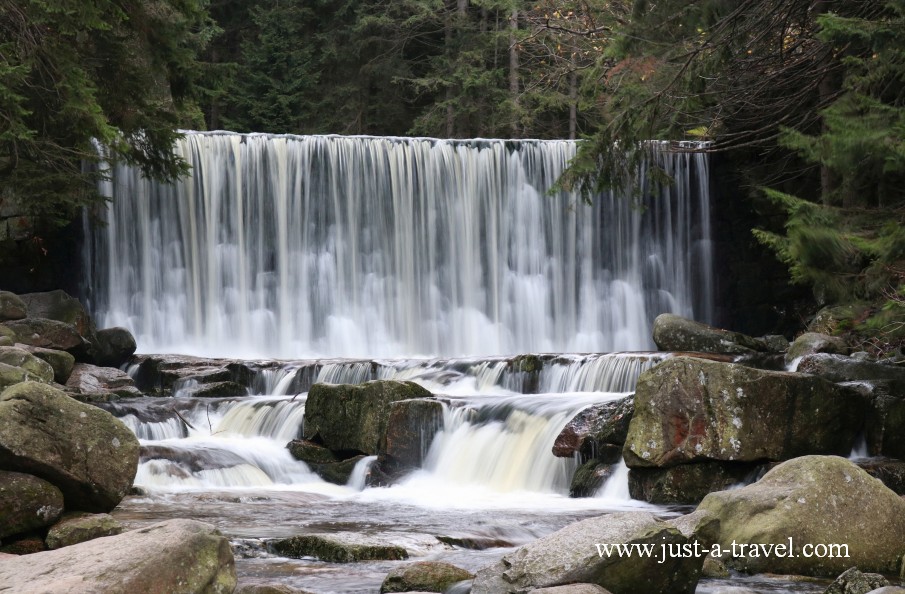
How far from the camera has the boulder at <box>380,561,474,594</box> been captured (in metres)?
6.44

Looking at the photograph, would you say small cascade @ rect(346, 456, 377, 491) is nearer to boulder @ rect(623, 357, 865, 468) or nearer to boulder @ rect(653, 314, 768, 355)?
boulder @ rect(623, 357, 865, 468)

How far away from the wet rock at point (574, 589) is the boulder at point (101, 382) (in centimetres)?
926

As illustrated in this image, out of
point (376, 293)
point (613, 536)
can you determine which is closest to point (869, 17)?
point (613, 536)

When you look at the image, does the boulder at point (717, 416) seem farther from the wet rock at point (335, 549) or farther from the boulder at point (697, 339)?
the boulder at point (697, 339)

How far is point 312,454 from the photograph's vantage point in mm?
12117

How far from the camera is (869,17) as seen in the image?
11.3m

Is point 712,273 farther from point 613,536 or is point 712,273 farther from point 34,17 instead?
point 613,536

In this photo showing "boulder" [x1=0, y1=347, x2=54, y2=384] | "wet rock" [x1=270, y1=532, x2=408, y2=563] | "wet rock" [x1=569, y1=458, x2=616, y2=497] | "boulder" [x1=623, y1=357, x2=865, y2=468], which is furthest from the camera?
"boulder" [x1=0, y1=347, x2=54, y2=384]

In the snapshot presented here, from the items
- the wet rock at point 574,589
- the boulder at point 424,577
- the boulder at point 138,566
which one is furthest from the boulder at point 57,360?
the wet rock at point 574,589

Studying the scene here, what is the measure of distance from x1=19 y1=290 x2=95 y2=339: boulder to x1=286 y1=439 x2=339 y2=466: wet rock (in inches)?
249

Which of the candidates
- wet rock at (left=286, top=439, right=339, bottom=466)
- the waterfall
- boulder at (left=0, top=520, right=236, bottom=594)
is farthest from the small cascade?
the waterfall

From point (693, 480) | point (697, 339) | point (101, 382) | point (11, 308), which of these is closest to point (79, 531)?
point (693, 480)

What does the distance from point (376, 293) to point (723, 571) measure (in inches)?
607

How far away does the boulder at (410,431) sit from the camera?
11773 millimetres
